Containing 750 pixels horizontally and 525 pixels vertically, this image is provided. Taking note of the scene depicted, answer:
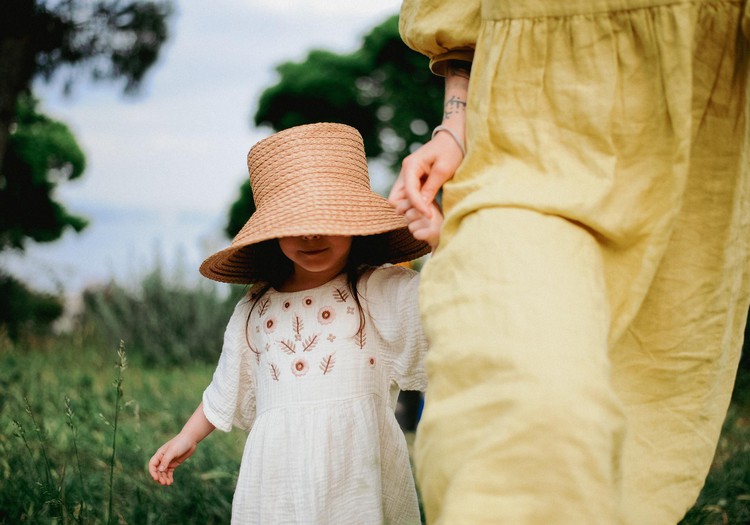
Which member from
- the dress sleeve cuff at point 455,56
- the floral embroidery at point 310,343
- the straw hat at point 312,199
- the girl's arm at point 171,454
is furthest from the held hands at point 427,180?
the girl's arm at point 171,454

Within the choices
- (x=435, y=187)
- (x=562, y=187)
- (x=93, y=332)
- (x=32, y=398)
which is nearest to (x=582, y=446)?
(x=562, y=187)

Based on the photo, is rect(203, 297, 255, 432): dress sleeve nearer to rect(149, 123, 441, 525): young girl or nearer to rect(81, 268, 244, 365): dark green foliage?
rect(149, 123, 441, 525): young girl

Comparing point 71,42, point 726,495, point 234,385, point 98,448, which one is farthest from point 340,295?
point 71,42

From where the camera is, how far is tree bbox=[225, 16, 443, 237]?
52.1 feet

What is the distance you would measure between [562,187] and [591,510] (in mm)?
433

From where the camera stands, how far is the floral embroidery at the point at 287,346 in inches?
71.1

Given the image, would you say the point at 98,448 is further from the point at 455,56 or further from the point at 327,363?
the point at 455,56

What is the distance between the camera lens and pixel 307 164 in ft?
5.93

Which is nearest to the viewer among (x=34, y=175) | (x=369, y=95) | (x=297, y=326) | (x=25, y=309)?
(x=297, y=326)

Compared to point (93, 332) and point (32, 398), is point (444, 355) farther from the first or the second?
point (93, 332)

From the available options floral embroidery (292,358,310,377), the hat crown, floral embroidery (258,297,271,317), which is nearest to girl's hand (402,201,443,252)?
the hat crown

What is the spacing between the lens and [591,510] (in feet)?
2.73

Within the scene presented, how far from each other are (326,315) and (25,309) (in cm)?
712

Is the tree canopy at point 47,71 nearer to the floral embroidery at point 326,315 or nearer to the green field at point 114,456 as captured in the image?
the green field at point 114,456
